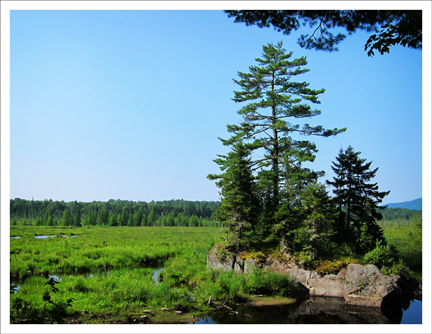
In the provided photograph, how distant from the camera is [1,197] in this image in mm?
7234

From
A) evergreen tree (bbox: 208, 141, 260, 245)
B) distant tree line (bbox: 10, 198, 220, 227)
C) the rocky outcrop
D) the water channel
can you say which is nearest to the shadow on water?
the water channel

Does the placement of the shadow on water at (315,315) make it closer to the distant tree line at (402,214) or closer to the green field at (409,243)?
the green field at (409,243)

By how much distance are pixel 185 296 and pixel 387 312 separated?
19.8 ft

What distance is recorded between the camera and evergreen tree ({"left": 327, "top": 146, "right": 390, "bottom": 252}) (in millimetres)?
14773

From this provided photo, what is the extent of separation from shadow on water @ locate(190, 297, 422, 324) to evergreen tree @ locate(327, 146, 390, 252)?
4800 mm

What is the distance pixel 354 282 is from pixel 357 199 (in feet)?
17.9

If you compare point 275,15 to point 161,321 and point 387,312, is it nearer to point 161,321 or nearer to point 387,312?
point 161,321

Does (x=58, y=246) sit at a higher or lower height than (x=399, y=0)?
lower

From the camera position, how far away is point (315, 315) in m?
9.05

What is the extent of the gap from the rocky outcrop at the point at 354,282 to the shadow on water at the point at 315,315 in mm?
458

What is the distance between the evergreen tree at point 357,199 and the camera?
1477 centimetres

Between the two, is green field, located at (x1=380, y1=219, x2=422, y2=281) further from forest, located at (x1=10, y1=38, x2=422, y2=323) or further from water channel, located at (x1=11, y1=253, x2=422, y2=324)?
water channel, located at (x1=11, y1=253, x2=422, y2=324)

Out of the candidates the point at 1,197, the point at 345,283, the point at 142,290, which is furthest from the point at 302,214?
the point at 1,197

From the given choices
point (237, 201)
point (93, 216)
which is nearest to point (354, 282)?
point (237, 201)
